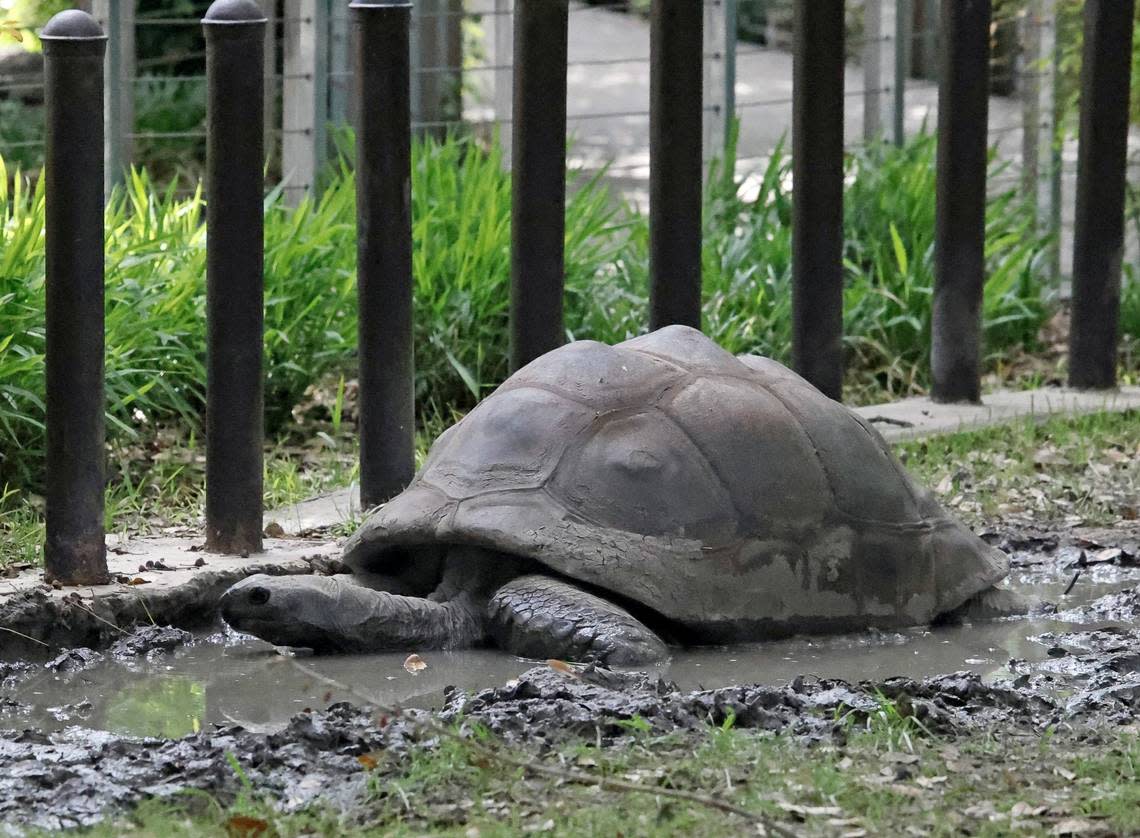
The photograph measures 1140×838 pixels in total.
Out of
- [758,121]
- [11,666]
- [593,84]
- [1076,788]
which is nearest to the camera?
[1076,788]

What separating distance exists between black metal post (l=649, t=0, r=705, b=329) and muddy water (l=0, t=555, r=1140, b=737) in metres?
1.73

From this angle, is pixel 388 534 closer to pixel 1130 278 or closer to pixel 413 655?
pixel 413 655

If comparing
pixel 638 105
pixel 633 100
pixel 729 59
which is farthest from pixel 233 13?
pixel 633 100

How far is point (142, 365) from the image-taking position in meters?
6.04

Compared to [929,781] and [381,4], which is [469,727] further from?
[381,4]

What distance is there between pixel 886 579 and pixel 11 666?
2050 mm

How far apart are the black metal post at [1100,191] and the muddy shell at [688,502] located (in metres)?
2.89

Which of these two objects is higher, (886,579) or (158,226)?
(158,226)

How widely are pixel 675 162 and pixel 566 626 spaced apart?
224cm

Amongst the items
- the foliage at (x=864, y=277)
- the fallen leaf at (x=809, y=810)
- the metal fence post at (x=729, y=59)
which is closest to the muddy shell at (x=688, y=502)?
the fallen leaf at (x=809, y=810)

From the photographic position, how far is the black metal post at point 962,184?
6.81 metres

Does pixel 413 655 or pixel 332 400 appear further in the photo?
pixel 332 400

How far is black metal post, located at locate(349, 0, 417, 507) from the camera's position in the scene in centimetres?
511

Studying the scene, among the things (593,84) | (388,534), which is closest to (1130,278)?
(388,534)
